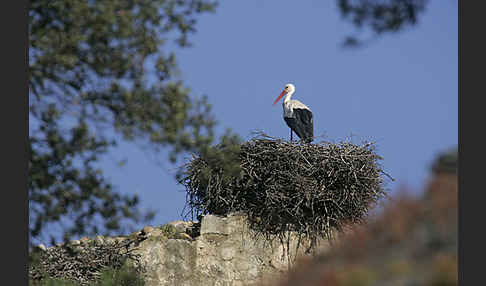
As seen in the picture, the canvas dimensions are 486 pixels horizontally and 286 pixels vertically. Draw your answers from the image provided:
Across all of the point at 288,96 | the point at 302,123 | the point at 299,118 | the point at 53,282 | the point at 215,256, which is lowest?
the point at 53,282

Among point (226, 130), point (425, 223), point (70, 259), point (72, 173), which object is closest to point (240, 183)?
point (70, 259)

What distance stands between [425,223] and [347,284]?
2.05 ft

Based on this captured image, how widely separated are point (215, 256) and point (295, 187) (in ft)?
5.28

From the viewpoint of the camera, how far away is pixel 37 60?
17.4ft

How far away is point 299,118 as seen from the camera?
39.7ft

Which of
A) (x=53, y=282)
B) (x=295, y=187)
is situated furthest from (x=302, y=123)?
(x=53, y=282)

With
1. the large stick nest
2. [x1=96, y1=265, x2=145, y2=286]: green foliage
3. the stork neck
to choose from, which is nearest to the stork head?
the stork neck

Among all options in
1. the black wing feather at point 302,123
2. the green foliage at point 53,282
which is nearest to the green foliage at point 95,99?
the green foliage at point 53,282

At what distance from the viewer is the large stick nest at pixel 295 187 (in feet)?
31.6

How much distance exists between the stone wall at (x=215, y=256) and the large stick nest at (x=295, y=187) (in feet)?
0.88

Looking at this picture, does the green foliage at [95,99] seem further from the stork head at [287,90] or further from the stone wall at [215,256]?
the stork head at [287,90]

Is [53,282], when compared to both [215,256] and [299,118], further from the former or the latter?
[299,118]

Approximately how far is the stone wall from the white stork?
2699 mm

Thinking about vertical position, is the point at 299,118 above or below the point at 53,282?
above
